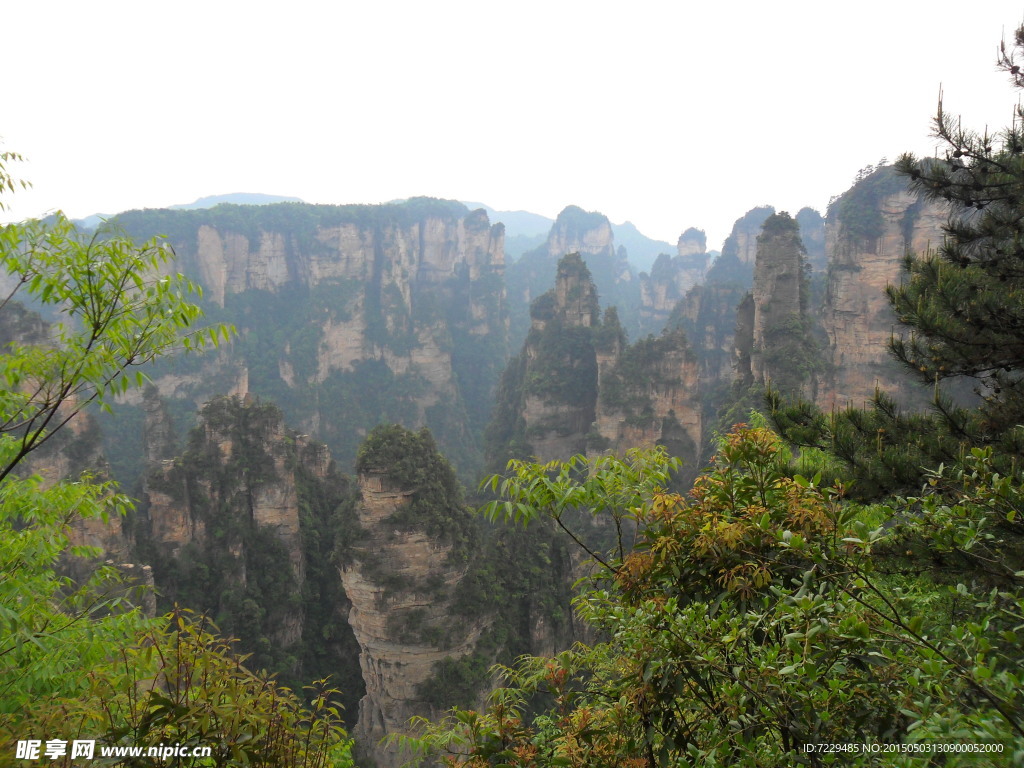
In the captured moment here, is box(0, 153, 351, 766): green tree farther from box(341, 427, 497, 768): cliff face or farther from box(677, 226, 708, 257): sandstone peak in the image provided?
box(677, 226, 708, 257): sandstone peak

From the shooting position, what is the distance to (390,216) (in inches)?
2741

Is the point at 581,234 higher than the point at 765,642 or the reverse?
higher

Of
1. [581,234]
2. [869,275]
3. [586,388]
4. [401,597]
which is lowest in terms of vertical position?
[401,597]

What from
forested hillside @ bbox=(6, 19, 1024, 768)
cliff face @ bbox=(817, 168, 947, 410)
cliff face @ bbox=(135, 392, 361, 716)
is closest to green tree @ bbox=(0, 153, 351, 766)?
forested hillside @ bbox=(6, 19, 1024, 768)

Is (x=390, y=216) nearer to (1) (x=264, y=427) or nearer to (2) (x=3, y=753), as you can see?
(1) (x=264, y=427)

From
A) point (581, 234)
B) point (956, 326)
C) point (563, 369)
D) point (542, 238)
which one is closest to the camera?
point (956, 326)

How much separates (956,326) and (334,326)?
5977cm

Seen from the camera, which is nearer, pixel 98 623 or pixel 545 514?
pixel 98 623

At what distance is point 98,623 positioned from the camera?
3.92m

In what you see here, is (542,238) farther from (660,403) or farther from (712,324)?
(660,403)

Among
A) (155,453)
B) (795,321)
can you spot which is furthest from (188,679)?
(155,453)

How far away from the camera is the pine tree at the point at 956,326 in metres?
5.50

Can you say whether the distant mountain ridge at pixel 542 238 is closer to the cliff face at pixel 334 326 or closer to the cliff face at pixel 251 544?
the cliff face at pixel 334 326

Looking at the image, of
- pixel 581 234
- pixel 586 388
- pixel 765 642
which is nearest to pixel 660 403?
pixel 586 388
